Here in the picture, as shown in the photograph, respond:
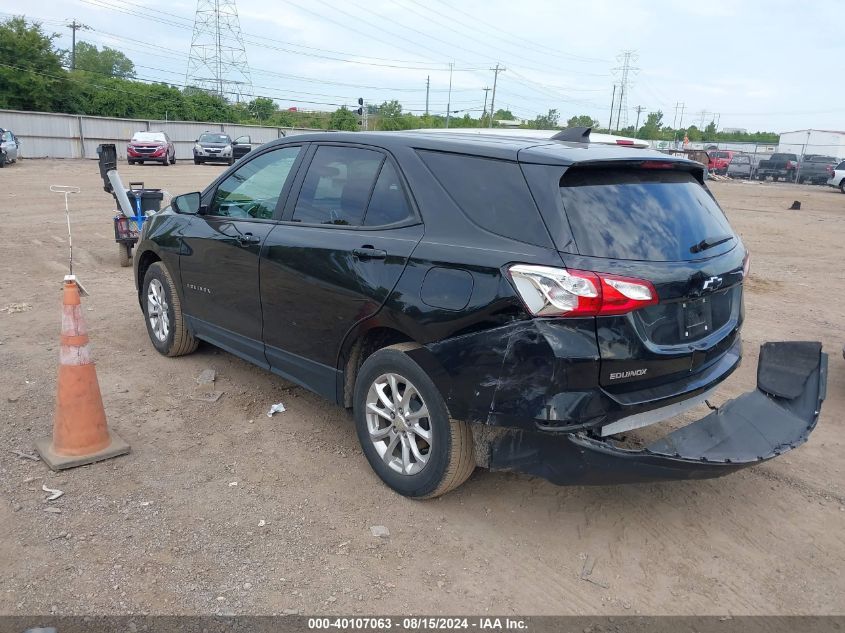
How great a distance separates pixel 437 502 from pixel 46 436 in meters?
2.45

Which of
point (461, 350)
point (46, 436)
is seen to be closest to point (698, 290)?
point (461, 350)

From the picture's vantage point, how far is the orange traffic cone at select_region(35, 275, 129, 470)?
152 inches

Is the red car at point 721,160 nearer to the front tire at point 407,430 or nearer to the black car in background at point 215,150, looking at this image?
the black car in background at point 215,150

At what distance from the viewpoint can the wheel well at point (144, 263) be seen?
5680mm

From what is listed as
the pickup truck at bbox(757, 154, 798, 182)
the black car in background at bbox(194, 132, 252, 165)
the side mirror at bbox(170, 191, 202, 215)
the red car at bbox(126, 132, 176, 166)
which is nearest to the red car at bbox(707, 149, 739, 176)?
the pickup truck at bbox(757, 154, 798, 182)

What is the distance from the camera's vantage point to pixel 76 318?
12.7ft

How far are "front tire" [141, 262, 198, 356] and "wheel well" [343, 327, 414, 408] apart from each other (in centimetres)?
202

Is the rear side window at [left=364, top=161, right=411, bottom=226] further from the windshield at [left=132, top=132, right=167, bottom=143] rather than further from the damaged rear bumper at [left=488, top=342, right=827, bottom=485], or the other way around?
the windshield at [left=132, top=132, right=167, bottom=143]

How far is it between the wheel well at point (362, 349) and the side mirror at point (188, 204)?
1.95 m

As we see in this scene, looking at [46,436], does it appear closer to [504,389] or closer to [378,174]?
[378,174]

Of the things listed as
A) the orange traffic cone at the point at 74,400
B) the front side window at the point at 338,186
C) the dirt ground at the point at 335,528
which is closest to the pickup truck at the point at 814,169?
the dirt ground at the point at 335,528

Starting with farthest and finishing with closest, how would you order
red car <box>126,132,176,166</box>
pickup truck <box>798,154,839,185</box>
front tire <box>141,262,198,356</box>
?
pickup truck <box>798,154,839,185</box>, red car <box>126,132,176,166</box>, front tire <box>141,262,198,356</box>

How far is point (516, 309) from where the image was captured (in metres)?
2.93

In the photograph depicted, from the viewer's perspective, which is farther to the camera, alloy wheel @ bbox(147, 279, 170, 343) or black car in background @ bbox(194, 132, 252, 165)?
black car in background @ bbox(194, 132, 252, 165)
